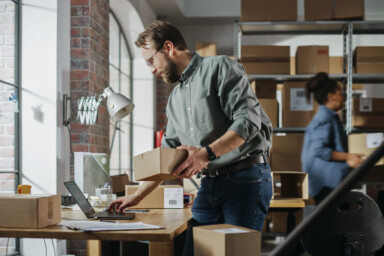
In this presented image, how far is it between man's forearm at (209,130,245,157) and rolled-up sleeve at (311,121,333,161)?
48.3 inches

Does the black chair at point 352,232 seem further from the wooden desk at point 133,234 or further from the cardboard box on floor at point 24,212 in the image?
the cardboard box on floor at point 24,212

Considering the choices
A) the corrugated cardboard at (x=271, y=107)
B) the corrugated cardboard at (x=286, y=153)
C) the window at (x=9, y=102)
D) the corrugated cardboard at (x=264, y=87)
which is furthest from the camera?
the corrugated cardboard at (x=264, y=87)

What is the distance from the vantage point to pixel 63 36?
10.6ft

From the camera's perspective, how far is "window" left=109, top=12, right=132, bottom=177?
4.96 meters

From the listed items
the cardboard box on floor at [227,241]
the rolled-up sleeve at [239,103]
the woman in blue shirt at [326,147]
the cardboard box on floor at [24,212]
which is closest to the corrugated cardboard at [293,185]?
the woman in blue shirt at [326,147]

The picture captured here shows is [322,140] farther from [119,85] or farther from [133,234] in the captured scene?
[119,85]

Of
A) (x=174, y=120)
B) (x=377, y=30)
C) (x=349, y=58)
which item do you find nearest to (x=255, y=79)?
(x=349, y=58)

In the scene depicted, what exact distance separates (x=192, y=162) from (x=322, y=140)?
1.37 meters

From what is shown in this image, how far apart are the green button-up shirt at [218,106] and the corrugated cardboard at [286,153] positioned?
2414 millimetres

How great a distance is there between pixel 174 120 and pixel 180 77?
0.60 ft

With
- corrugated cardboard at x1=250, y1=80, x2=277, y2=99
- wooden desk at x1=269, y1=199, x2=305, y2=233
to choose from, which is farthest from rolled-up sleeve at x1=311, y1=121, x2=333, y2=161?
corrugated cardboard at x1=250, y1=80, x2=277, y2=99

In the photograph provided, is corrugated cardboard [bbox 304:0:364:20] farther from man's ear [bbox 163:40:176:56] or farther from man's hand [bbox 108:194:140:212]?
man's hand [bbox 108:194:140:212]

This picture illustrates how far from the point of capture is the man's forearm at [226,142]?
1.57 meters

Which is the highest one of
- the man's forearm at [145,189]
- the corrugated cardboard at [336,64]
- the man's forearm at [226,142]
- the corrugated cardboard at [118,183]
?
the corrugated cardboard at [336,64]
